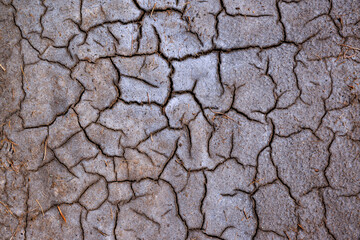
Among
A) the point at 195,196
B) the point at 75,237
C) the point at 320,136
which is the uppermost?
the point at 320,136

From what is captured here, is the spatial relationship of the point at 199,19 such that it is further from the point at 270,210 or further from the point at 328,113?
the point at 270,210

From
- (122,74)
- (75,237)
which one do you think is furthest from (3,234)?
(122,74)

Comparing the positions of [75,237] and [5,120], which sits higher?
[5,120]

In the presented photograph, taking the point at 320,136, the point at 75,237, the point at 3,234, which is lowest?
the point at 3,234

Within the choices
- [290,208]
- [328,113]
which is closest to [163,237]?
[290,208]

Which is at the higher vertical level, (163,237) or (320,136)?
(320,136)

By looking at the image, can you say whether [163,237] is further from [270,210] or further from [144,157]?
[270,210]
